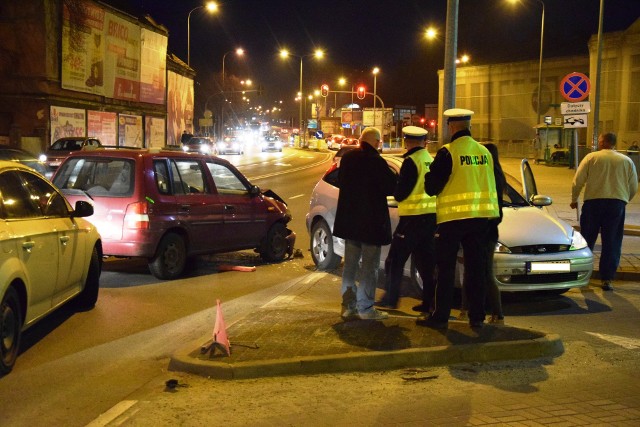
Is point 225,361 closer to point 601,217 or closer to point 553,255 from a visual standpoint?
point 553,255

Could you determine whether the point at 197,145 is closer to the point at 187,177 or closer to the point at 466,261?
the point at 187,177

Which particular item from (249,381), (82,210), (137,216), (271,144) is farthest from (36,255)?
(271,144)

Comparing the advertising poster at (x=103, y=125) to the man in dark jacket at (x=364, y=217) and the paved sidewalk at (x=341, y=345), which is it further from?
the man in dark jacket at (x=364, y=217)

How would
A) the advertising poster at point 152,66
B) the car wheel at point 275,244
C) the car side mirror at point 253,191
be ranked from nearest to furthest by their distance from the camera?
the car side mirror at point 253,191, the car wheel at point 275,244, the advertising poster at point 152,66

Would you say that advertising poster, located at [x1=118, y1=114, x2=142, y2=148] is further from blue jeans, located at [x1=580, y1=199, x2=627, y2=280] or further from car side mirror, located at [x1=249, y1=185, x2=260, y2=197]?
blue jeans, located at [x1=580, y1=199, x2=627, y2=280]

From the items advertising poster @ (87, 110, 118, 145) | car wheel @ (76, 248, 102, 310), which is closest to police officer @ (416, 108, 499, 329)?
car wheel @ (76, 248, 102, 310)

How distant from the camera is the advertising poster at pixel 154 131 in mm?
46250

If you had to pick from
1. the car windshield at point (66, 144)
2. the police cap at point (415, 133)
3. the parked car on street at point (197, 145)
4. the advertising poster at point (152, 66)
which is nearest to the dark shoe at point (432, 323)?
the police cap at point (415, 133)

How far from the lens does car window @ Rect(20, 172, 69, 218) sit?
6922 mm

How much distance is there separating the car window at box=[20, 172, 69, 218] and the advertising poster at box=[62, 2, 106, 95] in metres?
30.0

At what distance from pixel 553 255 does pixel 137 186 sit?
5.00 meters

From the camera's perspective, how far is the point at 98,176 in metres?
10.2

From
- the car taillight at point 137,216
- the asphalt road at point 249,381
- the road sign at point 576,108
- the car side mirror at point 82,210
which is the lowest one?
the asphalt road at point 249,381

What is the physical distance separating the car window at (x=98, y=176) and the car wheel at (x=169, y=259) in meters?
0.78
